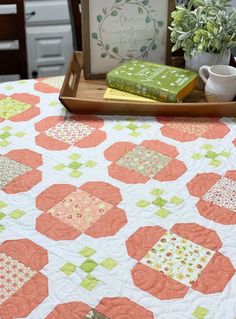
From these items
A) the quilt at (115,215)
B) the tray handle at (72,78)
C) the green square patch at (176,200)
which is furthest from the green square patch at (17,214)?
the tray handle at (72,78)

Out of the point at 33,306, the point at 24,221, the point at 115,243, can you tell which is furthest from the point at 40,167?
the point at 33,306

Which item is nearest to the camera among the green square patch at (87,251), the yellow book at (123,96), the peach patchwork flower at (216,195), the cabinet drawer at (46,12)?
the green square patch at (87,251)

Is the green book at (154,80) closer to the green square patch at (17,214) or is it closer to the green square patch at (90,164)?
the green square patch at (90,164)

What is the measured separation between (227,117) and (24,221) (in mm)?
688

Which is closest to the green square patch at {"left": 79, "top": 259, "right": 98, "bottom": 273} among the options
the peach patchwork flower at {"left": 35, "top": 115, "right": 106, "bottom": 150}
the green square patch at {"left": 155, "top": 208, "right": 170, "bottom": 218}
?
the green square patch at {"left": 155, "top": 208, "right": 170, "bottom": 218}

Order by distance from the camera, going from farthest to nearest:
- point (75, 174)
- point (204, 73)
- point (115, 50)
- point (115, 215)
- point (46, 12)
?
1. point (46, 12)
2. point (115, 50)
3. point (204, 73)
4. point (75, 174)
5. point (115, 215)

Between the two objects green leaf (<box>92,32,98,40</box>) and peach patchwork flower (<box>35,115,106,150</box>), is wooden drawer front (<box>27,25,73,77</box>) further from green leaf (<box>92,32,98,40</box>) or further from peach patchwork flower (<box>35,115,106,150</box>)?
peach patchwork flower (<box>35,115,106,150</box>)

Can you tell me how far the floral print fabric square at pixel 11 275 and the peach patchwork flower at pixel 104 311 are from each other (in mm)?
89

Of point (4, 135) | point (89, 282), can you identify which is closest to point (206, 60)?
point (4, 135)

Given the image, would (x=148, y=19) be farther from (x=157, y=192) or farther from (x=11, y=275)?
(x=11, y=275)

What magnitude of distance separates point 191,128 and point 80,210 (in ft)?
1.49

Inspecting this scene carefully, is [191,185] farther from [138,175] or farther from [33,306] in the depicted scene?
[33,306]

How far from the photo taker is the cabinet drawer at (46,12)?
243 cm

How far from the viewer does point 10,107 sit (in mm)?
1434
